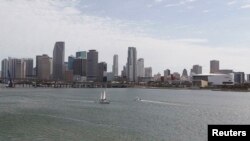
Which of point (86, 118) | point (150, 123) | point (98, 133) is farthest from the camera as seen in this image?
point (86, 118)

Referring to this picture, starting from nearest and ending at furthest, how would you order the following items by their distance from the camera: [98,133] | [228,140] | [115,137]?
1. [228,140]
2. [115,137]
3. [98,133]

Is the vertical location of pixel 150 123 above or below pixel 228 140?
below

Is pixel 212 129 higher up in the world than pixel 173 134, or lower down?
higher up

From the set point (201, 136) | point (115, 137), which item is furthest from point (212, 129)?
point (201, 136)

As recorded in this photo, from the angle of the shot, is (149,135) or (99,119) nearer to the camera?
(149,135)

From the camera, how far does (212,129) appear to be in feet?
66.4

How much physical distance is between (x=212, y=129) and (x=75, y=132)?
3836cm

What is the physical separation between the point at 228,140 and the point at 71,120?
54.3 meters

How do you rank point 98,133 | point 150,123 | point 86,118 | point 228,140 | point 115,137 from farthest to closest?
point 86,118, point 150,123, point 98,133, point 115,137, point 228,140

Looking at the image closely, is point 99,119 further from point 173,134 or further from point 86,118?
point 173,134

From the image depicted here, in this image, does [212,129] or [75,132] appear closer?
[212,129]

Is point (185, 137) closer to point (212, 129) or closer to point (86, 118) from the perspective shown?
point (86, 118)

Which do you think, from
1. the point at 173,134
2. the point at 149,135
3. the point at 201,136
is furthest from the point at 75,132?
the point at 201,136

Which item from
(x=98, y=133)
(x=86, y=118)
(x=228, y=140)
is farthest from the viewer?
(x=86, y=118)
